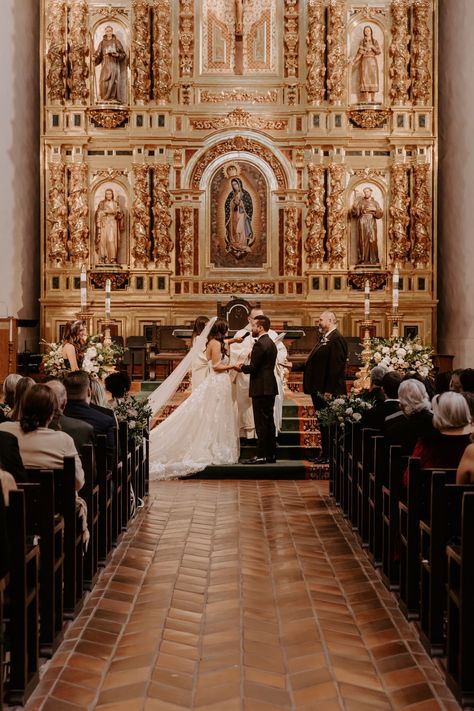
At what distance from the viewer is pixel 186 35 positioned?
20.4 metres

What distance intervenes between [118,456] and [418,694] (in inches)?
159

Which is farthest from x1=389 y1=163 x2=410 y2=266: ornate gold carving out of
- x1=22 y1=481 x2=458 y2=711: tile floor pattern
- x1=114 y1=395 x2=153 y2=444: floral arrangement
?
x1=22 y1=481 x2=458 y2=711: tile floor pattern

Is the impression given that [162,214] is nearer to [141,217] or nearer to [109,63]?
[141,217]

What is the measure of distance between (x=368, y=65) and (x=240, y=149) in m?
3.24

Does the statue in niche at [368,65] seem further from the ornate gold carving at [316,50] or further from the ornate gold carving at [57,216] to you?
the ornate gold carving at [57,216]

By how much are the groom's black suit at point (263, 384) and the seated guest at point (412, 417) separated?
4.59 m

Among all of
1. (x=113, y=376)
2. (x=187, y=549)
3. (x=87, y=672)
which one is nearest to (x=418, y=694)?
(x=87, y=672)

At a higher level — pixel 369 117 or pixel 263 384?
pixel 369 117

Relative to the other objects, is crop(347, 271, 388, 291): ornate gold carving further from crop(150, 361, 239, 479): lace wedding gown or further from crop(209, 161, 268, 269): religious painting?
crop(150, 361, 239, 479): lace wedding gown

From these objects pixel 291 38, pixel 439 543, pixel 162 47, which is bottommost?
pixel 439 543

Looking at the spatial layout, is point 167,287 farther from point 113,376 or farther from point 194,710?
point 194,710

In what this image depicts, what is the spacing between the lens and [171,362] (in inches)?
712

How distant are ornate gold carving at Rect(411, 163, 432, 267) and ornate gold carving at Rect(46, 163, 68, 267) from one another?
7420 mm

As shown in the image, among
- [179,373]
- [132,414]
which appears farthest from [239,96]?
[132,414]
